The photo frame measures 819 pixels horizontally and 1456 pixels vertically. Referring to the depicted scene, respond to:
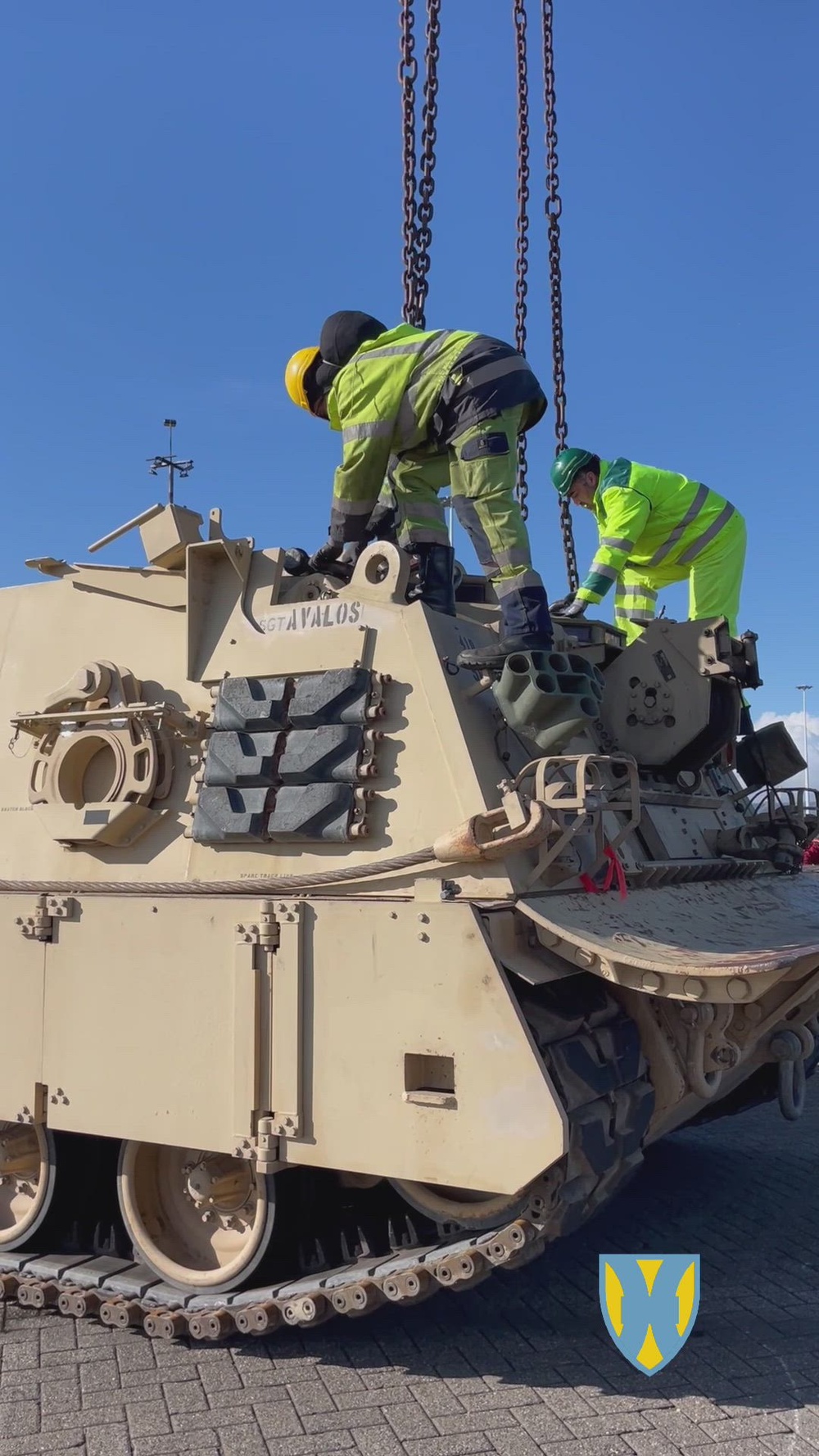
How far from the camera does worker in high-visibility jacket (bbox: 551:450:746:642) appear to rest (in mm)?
7266

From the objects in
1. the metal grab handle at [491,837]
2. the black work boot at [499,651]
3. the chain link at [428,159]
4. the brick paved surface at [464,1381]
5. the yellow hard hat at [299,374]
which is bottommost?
the brick paved surface at [464,1381]

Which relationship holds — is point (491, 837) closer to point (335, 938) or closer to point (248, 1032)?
point (335, 938)

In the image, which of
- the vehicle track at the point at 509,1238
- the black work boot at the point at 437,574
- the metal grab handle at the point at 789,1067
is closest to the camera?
the vehicle track at the point at 509,1238

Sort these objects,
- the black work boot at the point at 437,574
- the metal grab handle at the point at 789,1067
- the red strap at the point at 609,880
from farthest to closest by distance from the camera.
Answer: the black work boot at the point at 437,574
the metal grab handle at the point at 789,1067
the red strap at the point at 609,880

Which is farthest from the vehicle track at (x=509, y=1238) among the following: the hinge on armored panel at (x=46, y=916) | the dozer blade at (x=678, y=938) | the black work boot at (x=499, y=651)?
the hinge on armored panel at (x=46, y=916)

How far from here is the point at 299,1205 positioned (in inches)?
197

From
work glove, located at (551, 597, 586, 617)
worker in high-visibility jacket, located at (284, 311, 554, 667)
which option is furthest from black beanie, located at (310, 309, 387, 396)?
work glove, located at (551, 597, 586, 617)

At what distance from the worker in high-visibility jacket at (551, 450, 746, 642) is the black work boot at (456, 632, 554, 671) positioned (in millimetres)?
2270

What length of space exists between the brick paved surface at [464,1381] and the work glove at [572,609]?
308 cm

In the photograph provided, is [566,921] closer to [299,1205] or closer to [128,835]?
[299,1205]

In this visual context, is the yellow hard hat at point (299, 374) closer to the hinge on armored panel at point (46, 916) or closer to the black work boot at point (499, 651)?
the black work boot at point (499, 651)

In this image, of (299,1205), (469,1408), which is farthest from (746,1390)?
(299,1205)

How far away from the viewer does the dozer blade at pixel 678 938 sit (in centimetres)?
392

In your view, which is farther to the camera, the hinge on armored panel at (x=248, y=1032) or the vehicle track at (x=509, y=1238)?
the hinge on armored panel at (x=248, y=1032)
